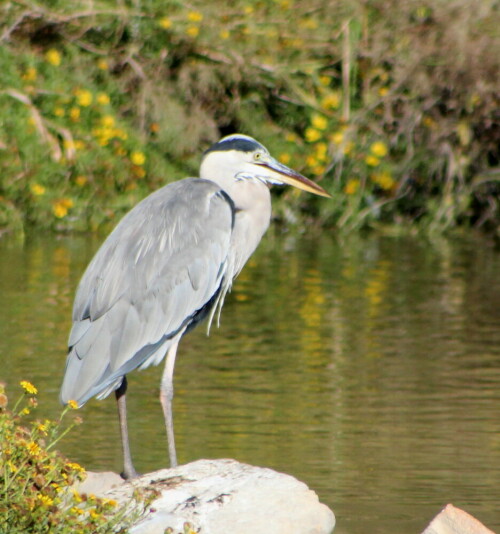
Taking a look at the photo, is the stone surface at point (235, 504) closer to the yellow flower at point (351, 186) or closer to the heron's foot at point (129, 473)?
the heron's foot at point (129, 473)

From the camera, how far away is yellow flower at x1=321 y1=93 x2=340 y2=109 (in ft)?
41.4

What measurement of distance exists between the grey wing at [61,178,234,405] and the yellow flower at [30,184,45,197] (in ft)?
20.6

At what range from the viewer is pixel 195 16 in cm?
1231

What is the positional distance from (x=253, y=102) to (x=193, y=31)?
1.18 metres

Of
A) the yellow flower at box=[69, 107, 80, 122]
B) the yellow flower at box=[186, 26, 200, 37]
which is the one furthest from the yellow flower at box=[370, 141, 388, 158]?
the yellow flower at box=[69, 107, 80, 122]

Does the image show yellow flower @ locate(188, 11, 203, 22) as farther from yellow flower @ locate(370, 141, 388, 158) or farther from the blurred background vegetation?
yellow flower @ locate(370, 141, 388, 158)

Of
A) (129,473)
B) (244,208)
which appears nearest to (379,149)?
(244,208)

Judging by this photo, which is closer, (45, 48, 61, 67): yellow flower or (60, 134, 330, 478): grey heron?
(60, 134, 330, 478): grey heron

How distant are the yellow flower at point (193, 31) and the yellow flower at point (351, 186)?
206 centimetres

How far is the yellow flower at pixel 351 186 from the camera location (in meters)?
12.6

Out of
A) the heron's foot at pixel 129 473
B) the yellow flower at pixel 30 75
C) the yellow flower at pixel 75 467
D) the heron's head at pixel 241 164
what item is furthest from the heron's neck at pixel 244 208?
the yellow flower at pixel 30 75

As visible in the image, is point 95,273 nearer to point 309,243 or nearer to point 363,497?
point 363,497

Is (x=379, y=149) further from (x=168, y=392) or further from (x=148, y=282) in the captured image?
(x=168, y=392)

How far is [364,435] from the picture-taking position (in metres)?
6.08
